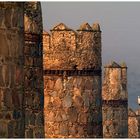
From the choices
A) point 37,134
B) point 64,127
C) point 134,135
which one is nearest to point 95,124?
point 64,127

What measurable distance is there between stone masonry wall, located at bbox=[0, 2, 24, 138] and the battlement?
7.71 meters

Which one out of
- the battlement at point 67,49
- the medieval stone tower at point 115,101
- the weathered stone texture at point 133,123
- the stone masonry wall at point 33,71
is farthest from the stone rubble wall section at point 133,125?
the stone masonry wall at point 33,71

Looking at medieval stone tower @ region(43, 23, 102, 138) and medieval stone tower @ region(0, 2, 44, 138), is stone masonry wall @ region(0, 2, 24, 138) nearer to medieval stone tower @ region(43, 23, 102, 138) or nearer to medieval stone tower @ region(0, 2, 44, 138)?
medieval stone tower @ region(0, 2, 44, 138)

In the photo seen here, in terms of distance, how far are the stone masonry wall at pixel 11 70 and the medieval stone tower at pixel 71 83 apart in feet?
25.4

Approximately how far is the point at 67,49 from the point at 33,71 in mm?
3418

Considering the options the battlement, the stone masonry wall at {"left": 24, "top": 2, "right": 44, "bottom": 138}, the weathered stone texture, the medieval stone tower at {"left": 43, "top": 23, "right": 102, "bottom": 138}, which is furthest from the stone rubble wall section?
the stone masonry wall at {"left": 24, "top": 2, "right": 44, "bottom": 138}

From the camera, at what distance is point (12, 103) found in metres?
6.18

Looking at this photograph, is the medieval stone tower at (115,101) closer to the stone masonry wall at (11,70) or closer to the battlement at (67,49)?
the battlement at (67,49)

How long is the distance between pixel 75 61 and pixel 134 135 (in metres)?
12.2

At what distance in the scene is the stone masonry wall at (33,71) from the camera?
10.6 metres

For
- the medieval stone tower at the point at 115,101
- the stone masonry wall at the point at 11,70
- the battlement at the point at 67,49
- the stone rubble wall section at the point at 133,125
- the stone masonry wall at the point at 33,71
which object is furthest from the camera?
the stone rubble wall section at the point at 133,125

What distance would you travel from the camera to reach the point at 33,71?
35.1 feet

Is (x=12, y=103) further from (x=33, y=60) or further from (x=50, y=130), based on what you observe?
(x=50, y=130)

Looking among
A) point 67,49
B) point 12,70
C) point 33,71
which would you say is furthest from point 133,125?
point 12,70
